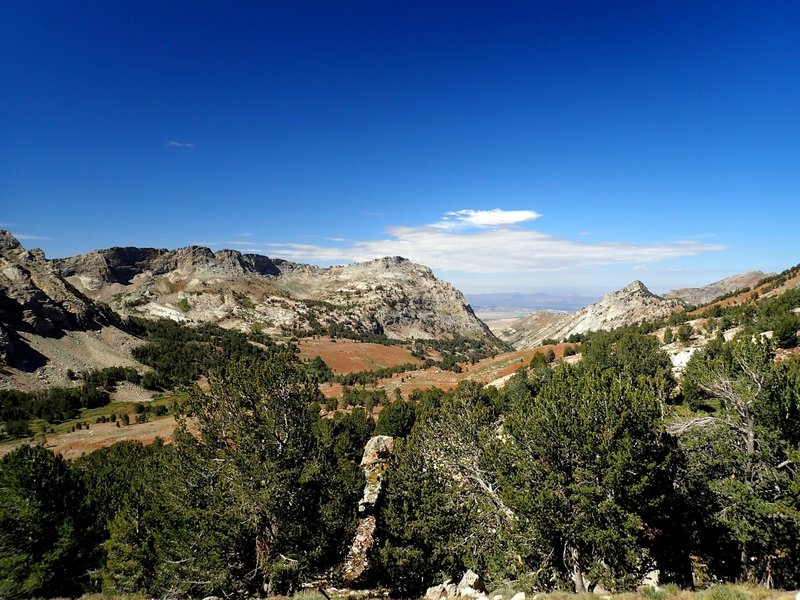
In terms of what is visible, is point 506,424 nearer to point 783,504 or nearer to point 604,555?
point 604,555

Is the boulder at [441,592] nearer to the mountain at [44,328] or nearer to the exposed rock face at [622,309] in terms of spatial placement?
the mountain at [44,328]

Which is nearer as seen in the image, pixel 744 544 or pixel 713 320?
pixel 744 544

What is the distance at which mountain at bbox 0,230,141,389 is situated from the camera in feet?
388

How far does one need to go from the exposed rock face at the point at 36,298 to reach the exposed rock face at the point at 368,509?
146 metres

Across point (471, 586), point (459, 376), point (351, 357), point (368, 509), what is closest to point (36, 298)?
point (351, 357)

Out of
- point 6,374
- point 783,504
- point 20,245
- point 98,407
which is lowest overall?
point 98,407

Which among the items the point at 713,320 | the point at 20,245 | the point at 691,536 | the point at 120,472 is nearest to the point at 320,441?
the point at 691,536

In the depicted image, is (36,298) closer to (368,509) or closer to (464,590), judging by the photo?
(368,509)

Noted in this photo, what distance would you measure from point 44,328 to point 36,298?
1274 cm

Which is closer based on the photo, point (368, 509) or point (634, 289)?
point (368, 509)

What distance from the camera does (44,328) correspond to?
13838cm

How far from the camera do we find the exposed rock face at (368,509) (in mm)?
30173

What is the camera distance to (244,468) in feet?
62.1

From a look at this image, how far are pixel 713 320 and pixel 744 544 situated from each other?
60557 mm
